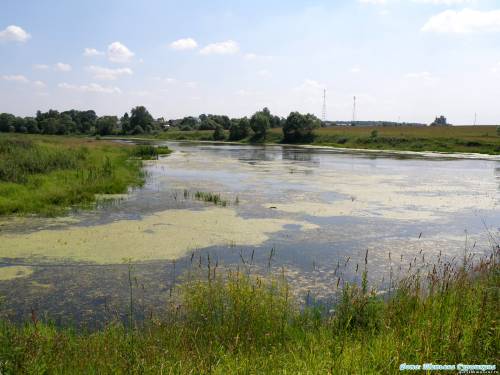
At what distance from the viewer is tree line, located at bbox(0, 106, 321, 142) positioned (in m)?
69.4

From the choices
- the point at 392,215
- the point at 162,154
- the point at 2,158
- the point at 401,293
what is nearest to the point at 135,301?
the point at 401,293

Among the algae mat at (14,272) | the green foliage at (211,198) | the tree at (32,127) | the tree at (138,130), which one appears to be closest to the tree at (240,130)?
the tree at (138,130)

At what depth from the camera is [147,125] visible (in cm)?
10312

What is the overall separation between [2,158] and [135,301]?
13639 mm

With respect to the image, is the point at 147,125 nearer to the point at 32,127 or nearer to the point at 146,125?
the point at 146,125

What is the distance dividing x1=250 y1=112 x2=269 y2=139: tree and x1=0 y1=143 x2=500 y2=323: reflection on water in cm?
5798

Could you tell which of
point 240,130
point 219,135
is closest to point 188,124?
point 219,135

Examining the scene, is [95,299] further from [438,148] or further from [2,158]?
[438,148]

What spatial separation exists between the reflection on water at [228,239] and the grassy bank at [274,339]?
926mm

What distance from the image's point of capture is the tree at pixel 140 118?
10325cm

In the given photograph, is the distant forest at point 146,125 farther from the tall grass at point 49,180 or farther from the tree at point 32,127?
the tall grass at point 49,180

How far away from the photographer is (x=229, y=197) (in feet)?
52.9

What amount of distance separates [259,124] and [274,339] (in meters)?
72.1

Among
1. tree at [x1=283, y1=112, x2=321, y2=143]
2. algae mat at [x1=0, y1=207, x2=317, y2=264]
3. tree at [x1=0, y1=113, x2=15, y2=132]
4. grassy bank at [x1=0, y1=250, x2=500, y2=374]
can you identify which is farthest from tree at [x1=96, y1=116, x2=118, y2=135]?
grassy bank at [x1=0, y1=250, x2=500, y2=374]
